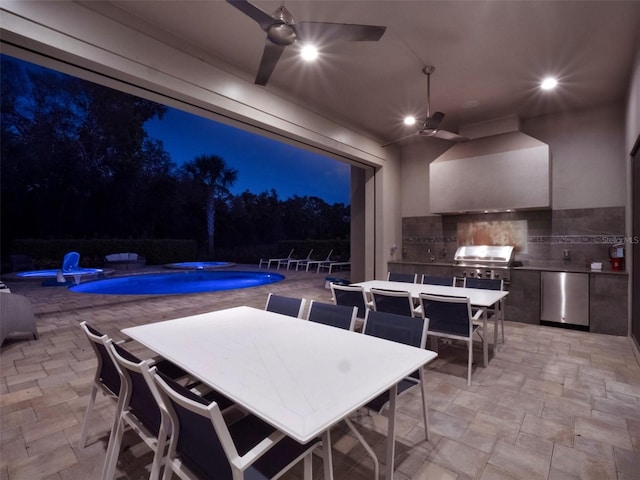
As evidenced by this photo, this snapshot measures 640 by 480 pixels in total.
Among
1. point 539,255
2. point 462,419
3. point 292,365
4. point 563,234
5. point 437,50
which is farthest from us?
point 539,255

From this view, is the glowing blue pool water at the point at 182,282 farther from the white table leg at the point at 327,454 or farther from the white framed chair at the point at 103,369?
the white table leg at the point at 327,454

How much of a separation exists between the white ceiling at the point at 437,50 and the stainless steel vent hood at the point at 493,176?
61 cm

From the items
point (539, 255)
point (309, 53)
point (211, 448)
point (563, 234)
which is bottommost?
point (211, 448)

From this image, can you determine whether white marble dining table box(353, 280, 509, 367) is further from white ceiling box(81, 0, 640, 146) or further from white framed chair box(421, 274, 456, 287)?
white ceiling box(81, 0, 640, 146)

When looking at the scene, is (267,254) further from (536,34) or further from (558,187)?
(536,34)

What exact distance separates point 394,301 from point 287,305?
99 cm

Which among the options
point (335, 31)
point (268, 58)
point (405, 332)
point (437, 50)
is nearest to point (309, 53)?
point (268, 58)

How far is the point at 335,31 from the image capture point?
228 cm

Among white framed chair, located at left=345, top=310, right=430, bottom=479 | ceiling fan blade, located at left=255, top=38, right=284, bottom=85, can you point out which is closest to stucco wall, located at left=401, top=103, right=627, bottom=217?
white framed chair, located at left=345, top=310, right=430, bottom=479

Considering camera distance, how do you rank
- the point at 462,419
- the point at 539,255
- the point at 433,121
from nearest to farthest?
the point at 462,419
the point at 433,121
the point at 539,255

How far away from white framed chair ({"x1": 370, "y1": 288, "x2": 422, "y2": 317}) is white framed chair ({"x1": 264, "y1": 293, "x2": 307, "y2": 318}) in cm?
80

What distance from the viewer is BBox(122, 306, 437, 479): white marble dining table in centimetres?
106

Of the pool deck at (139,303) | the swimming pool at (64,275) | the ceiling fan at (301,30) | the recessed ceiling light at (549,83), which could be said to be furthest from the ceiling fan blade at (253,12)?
the swimming pool at (64,275)

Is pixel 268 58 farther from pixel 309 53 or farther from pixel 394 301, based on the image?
pixel 394 301
